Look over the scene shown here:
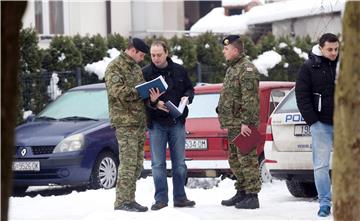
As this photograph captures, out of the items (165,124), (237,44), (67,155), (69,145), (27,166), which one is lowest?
(27,166)

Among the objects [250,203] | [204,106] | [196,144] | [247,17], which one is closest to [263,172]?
[196,144]

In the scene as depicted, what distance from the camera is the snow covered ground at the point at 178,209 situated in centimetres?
909

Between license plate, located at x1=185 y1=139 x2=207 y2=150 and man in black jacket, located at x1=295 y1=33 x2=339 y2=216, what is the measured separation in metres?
2.84

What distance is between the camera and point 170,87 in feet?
32.0

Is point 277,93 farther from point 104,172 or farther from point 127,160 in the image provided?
point 127,160

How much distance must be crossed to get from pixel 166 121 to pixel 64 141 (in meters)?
3.20

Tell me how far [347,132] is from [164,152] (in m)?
4.53

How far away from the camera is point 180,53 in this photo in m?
20.5

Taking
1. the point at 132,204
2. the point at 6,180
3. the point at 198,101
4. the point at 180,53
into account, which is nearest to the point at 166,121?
the point at 132,204

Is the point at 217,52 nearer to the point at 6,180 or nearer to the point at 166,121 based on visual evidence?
the point at 166,121

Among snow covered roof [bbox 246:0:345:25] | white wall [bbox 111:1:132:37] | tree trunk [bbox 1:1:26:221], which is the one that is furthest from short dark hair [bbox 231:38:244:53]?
white wall [bbox 111:1:132:37]

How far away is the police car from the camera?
10.3 metres

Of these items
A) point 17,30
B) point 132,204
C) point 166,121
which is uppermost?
point 17,30

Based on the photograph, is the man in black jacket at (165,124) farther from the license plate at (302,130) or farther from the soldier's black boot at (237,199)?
the license plate at (302,130)
